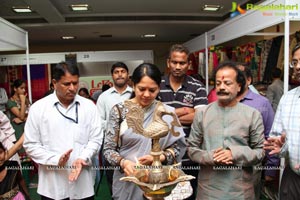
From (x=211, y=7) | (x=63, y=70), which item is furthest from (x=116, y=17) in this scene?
(x=63, y=70)

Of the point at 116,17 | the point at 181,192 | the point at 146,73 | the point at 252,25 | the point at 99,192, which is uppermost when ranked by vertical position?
the point at 116,17

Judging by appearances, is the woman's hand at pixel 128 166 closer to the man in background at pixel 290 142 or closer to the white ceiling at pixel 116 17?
the man in background at pixel 290 142

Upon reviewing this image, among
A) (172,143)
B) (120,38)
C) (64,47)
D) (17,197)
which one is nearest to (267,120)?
(172,143)

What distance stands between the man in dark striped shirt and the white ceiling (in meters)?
3.47

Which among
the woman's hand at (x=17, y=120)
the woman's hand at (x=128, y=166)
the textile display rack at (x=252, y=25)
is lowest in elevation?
the woman's hand at (x=17, y=120)

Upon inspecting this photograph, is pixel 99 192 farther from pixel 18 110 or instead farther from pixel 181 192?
pixel 181 192

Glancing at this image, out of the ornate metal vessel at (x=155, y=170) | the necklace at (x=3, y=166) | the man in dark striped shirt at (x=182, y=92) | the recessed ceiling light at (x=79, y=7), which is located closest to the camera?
the ornate metal vessel at (x=155, y=170)

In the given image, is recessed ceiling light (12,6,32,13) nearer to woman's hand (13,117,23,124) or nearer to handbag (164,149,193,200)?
woman's hand (13,117,23,124)

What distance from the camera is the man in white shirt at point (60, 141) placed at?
1.47m

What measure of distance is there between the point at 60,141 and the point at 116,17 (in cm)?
507

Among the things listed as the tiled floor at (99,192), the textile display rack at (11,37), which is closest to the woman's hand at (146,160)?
the textile display rack at (11,37)

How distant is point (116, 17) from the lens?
6.14 m

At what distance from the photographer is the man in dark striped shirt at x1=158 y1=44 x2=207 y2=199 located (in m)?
1.80

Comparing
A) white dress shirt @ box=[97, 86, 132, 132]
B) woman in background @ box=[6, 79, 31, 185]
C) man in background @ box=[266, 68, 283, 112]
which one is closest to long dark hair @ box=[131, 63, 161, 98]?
white dress shirt @ box=[97, 86, 132, 132]
